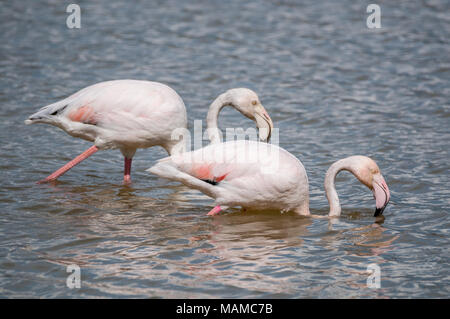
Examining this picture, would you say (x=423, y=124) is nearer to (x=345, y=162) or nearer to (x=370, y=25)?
(x=345, y=162)

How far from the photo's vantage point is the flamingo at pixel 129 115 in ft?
25.2

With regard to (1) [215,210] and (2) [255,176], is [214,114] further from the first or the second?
(2) [255,176]

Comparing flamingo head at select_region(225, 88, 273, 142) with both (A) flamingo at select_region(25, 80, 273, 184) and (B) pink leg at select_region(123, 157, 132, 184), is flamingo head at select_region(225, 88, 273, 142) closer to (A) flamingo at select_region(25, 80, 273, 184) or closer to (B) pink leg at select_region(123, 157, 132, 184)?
(A) flamingo at select_region(25, 80, 273, 184)

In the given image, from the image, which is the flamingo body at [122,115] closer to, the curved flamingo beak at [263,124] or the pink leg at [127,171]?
the pink leg at [127,171]

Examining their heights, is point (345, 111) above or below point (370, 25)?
below

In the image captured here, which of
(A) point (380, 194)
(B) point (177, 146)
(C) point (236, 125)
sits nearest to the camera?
(A) point (380, 194)

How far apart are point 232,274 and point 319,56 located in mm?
8136

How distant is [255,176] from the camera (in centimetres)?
668

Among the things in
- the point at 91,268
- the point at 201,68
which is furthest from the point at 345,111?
the point at 91,268

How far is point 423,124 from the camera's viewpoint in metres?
9.89

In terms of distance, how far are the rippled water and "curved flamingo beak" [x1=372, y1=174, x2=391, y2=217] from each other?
0.59 feet

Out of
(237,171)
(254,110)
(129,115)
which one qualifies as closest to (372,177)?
(237,171)

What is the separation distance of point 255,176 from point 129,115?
68.4 inches

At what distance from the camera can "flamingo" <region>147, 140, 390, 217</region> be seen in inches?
263
